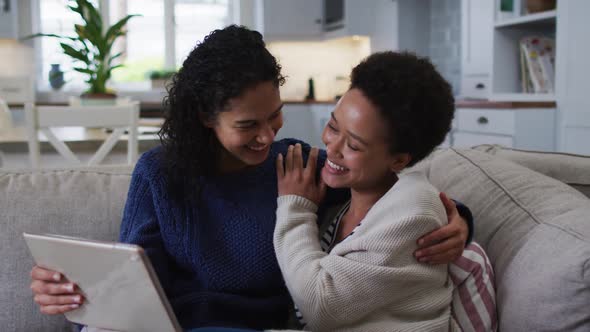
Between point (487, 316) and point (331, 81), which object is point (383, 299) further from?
point (331, 81)

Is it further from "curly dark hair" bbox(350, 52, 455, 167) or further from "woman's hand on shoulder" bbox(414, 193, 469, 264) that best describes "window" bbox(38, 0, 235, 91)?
"woman's hand on shoulder" bbox(414, 193, 469, 264)

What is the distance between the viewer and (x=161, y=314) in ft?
3.10

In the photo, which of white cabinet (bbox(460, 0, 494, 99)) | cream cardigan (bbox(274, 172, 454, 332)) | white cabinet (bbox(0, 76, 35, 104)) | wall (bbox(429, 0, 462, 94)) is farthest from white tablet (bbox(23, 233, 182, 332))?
white cabinet (bbox(0, 76, 35, 104))

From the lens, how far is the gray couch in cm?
104

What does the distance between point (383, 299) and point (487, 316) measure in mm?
224

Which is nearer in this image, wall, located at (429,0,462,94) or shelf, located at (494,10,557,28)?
shelf, located at (494,10,557,28)

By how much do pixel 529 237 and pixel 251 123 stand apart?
1.88 feet

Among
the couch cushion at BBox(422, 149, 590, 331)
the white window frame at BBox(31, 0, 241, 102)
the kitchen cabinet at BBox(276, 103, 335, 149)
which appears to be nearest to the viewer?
the couch cushion at BBox(422, 149, 590, 331)

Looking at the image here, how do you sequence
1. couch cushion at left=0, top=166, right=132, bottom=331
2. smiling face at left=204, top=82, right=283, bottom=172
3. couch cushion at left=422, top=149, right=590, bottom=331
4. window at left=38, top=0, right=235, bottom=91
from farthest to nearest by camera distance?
window at left=38, top=0, right=235, bottom=91
couch cushion at left=0, top=166, right=132, bottom=331
smiling face at left=204, top=82, right=283, bottom=172
couch cushion at left=422, top=149, right=590, bottom=331

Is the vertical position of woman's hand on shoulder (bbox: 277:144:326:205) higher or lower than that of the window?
lower

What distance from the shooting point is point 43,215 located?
1524mm

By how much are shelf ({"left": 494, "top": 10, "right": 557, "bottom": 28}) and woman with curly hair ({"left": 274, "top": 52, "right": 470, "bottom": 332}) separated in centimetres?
230

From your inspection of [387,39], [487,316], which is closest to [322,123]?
[387,39]

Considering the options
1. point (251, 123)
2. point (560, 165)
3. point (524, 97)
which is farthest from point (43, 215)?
point (524, 97)
